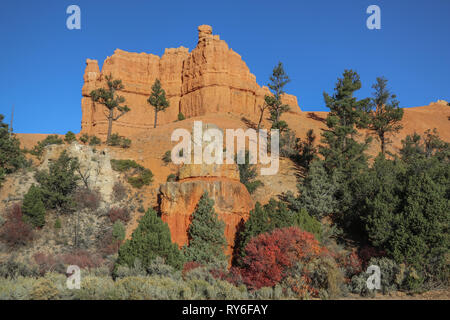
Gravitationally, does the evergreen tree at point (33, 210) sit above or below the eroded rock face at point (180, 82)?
below

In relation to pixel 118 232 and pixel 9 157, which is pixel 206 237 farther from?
pixel 9 157

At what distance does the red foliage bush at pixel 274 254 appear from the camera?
45.3ft

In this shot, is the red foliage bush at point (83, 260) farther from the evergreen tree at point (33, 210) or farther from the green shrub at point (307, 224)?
the green shrub at point (307, 224)

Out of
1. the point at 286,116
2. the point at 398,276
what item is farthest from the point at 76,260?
the point at 286,116

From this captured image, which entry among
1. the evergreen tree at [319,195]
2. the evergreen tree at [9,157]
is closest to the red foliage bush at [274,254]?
the evergreen tree at [319,195]

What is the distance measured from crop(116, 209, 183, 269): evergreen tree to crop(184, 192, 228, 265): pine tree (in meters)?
1.27

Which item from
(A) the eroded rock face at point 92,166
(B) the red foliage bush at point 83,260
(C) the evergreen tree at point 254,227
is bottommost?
(B) the red foliage bush at point 83,260

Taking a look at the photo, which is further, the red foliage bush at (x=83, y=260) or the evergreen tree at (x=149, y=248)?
the red foliage bush at (x=83, y=260)

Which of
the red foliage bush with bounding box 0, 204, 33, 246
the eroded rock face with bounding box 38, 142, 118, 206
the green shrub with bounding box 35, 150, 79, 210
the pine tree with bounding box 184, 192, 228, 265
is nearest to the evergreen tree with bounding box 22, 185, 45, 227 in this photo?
the red foliage bush with bounding box 0, 204, 33, 246

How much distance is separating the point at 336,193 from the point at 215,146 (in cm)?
1048

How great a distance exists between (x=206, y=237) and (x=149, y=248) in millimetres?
3163

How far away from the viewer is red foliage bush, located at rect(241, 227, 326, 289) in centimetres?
1380

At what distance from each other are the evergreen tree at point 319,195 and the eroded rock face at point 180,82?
114 feet

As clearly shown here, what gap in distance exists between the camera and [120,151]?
36.0 m
